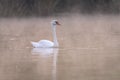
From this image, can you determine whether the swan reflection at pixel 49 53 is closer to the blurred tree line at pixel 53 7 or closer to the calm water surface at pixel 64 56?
the calm water surface at pixel 64 56

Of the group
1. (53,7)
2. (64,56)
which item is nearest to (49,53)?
(64,56)

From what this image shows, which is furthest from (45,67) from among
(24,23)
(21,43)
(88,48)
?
(24,23)

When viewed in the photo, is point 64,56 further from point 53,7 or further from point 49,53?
point 53,7

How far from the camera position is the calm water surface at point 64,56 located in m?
9.25

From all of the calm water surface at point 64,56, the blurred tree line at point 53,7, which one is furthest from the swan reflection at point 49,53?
the blurred tree line at point 53,7

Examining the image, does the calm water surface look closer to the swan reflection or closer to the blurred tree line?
the swan reflection

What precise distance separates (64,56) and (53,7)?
1398cm

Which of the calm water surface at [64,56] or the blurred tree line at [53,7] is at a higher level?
the blurred tree line at [53,7]

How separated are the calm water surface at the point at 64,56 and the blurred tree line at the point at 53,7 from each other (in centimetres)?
488

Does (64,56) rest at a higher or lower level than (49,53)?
lower

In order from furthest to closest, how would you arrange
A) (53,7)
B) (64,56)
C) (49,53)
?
(53,7), (49,53), (64,56)

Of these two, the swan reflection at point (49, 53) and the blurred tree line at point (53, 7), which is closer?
the swan reflection at point (49, 53)

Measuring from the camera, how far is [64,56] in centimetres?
1154

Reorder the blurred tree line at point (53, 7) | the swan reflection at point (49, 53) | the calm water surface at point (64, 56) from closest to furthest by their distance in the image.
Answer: the calm water surface at point (64, 56) < the swan reflection at point (49, 53) < the blurred tree line at point (53, 7)
